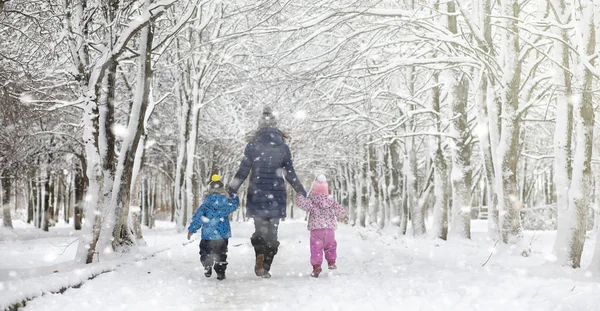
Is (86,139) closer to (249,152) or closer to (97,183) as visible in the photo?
(97,183)

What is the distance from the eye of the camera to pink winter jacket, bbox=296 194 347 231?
25.7 feet

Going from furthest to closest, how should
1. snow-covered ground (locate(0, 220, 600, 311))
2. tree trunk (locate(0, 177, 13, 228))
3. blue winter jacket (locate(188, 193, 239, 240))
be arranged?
tree trunk (locate(0, 177, 13, 228)), blue winter jacket (locate(188, 193, 239, 240)), snow-covered ground (locate(0, 220, 600, 311))

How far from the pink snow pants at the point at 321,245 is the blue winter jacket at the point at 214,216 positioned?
4.22 ft

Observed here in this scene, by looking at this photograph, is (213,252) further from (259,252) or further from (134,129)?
(134,129)

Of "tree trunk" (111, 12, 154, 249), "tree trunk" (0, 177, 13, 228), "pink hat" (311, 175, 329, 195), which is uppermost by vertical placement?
"tree trunk" (111, 12, 154, 249)

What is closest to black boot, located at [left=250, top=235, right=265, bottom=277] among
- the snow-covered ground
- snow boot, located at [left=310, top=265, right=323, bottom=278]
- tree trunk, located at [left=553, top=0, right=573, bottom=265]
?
the snow-covered ground

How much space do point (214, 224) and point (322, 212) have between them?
5.42 feet

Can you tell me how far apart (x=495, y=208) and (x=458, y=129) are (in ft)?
7.64

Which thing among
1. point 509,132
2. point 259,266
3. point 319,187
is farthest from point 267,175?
point 509,132

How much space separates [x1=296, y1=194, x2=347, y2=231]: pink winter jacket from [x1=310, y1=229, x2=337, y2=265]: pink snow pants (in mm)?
106

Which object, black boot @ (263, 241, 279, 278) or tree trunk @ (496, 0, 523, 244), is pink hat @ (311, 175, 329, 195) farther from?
tree trunk @ (496, 0, 523, 244)

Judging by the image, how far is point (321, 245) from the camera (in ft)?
25.6

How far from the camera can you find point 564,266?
742 cm

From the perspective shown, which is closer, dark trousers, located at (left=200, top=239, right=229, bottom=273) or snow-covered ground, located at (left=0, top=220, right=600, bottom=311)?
snow-covered ground, located at (left=0, top=220, right=600, bottom=311)
